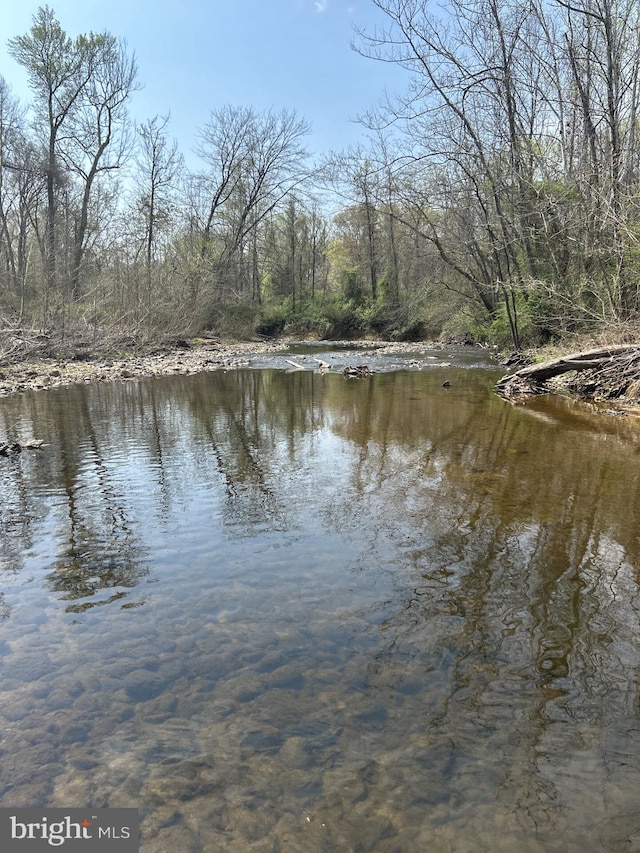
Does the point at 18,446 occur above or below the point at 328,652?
above

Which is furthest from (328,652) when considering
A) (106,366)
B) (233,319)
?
Result: (233,319)

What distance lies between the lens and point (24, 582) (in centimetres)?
362

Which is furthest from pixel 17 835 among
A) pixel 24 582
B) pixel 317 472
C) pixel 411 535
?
pixel 317 472

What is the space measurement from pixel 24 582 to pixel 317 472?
3.28m

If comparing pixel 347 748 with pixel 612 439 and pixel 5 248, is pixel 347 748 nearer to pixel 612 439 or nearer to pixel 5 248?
pixel 612 439

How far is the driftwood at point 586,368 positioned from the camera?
10696 millimetres

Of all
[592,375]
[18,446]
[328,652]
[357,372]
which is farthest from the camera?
[357,372]
